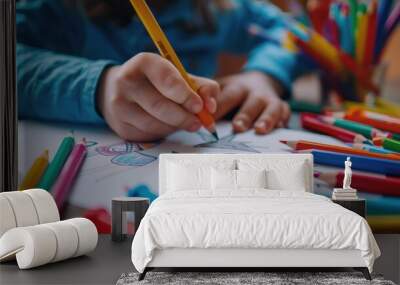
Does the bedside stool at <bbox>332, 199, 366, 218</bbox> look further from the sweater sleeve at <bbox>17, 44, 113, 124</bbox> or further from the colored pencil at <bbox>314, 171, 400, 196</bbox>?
the sweater sleeve at <bbox>17, 44, 113, 124</bbox>

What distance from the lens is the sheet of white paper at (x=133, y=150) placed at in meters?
6.02

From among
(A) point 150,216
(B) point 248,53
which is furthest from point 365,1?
(A) point 150,216

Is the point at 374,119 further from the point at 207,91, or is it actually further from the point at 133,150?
the point at 133,150

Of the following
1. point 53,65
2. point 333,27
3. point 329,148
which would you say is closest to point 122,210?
point 53,65

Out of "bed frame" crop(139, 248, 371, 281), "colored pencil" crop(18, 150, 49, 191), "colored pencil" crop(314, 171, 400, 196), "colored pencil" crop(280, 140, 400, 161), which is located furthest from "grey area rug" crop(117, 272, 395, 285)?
"colored pencil" crop(18, 150, 49, 191)

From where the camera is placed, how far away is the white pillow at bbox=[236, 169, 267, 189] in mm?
5348

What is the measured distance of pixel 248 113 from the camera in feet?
19.8

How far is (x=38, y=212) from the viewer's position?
16.2 feet

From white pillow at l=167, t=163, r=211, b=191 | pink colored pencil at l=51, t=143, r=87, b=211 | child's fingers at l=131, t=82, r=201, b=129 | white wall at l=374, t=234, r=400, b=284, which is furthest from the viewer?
pink colored pencil at l=51, t=143, r=87, b=211

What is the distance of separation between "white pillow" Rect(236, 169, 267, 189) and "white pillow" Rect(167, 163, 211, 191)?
25cm

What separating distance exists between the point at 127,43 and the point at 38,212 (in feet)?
5.96

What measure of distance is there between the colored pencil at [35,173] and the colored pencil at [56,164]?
0.04 meters

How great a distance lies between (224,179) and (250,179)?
0.20 metres

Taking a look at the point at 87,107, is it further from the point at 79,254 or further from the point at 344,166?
the point at 344,166
